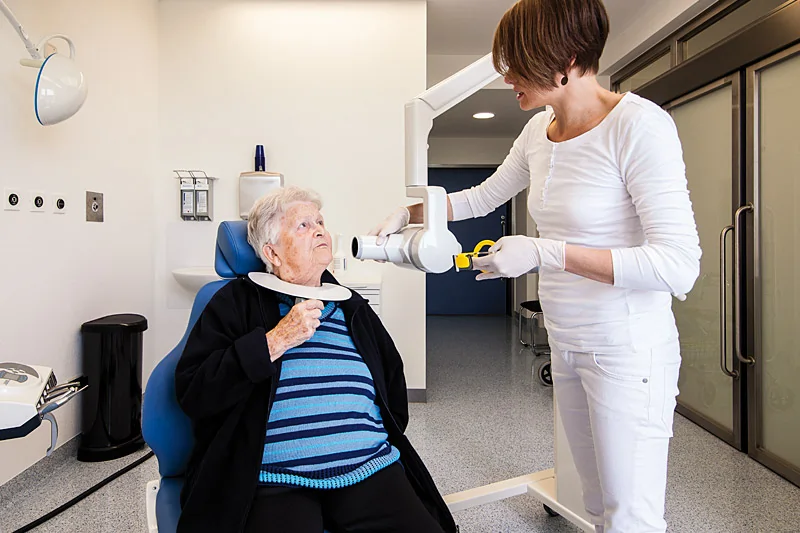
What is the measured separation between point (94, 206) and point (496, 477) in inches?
82.0

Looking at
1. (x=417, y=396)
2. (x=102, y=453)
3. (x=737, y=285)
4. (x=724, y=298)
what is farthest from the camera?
(x=417, y=396)

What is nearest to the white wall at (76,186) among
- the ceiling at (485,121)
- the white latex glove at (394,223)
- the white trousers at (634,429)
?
the white latex glove at (394,223)

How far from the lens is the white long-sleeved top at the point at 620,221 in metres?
0.97

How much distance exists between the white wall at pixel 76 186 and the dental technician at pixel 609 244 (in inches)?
70.7

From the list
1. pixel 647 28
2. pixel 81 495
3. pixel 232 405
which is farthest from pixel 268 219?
pixel 647 28

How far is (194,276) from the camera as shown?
9.53ft

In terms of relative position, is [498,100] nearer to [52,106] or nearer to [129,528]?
[52,106]

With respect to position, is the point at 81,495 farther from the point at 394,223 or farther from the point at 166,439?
the point at 394,223

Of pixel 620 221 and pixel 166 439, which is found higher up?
pixel 620 221

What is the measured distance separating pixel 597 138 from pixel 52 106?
6.01 feet

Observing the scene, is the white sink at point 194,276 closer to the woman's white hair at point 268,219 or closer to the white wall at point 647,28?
the woman's white hair at point 268,219

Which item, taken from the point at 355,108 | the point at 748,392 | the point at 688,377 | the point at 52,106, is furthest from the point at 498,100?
the point at 52,106

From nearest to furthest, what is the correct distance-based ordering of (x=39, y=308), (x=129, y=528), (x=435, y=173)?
1. (x=129, y=528)
2. (x=39, y=308)
3. (x=435, y=173)

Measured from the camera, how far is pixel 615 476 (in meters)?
1.07
